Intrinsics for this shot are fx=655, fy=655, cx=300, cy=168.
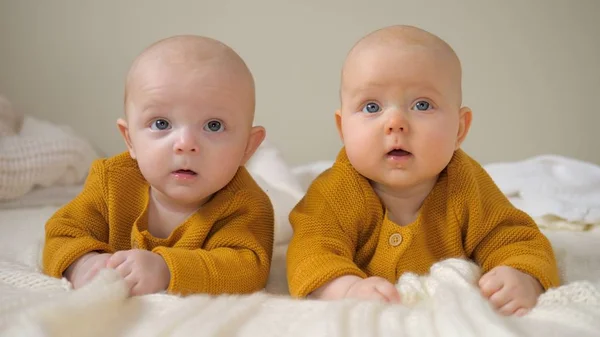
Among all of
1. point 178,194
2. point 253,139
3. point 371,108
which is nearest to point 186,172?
point 178,194

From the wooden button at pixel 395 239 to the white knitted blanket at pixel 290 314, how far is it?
0.12 meters

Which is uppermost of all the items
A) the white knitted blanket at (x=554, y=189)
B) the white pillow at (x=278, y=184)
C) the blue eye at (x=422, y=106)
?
the blue eye at (x=422, y=106)

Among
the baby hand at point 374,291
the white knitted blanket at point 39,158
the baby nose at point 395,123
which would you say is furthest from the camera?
the white knitted blanket at point 39,158

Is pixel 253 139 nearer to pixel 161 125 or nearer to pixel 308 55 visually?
pixel 161 125

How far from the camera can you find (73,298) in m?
0.72

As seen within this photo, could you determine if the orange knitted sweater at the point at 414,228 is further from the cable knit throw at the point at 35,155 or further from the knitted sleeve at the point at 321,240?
the cable knit throw at the point at 35,155

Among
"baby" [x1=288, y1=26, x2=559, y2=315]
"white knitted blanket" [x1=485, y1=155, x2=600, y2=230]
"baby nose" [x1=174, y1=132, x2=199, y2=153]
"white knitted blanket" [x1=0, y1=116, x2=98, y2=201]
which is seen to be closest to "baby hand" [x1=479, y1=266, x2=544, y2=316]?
"baby" [x1=288, y1=26, x2=559, y2=315]

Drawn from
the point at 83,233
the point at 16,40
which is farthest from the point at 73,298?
the point at 16,40

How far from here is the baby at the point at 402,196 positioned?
36.1 inches

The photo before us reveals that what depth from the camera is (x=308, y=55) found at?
2.06m

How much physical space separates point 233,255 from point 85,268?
0.21 meters

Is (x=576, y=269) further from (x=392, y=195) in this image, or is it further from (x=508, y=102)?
(x=508, y=102)

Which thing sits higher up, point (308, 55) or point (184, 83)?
point (184, 83)

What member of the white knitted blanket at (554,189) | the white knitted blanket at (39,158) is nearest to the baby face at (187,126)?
the white knitted blanket at (39,158)
